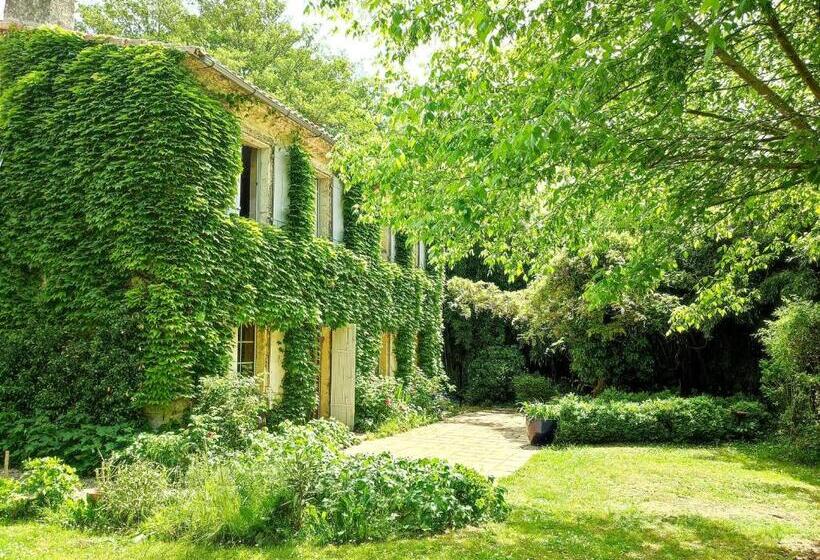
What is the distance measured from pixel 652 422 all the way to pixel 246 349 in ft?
25.4

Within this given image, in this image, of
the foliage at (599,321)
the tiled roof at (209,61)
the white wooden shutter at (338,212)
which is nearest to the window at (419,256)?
the foliage at (599,321)

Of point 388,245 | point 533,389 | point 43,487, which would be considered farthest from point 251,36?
point 43,487

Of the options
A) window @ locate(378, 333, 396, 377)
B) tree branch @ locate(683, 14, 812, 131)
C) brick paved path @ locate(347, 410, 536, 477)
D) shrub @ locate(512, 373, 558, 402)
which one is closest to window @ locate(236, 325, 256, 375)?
brick paved path @ locate(347, 410, 536, 477)

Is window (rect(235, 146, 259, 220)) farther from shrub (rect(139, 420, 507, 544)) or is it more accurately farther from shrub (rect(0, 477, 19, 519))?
shrub (rect(0, 477, 19, 519))

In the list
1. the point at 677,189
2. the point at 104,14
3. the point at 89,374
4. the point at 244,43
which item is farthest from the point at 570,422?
the point at 104,14

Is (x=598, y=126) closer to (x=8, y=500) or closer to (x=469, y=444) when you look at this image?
(x=8, y=500)

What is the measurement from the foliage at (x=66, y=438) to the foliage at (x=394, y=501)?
3.33 m

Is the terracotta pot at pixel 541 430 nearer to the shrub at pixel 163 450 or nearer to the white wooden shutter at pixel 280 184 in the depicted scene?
the white wooden shutter at pixel 280 184

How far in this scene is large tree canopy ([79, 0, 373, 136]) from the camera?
20828 millimetres

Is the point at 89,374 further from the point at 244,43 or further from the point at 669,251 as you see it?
the point at 244,43

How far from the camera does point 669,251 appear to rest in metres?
7.05

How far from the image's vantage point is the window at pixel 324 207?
470 inches

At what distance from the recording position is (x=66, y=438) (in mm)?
7262

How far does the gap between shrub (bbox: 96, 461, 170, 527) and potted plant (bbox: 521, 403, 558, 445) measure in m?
7.22
